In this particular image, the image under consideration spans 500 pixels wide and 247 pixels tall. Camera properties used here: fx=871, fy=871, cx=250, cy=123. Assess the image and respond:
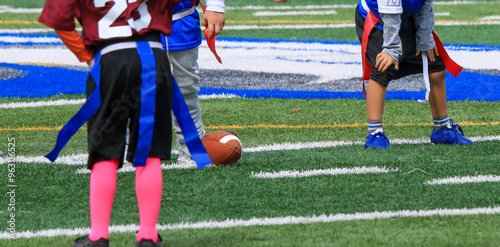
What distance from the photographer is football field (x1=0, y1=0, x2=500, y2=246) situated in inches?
148

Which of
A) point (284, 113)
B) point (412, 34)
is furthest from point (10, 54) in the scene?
point (412, 34)

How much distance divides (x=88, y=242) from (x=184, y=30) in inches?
81.0

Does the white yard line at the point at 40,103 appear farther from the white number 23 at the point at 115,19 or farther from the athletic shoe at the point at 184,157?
the white number 23 at the point at 115,19

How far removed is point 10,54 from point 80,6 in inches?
322

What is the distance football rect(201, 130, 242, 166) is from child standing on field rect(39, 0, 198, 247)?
1.63 meters

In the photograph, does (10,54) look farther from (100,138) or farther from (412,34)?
(100,138)

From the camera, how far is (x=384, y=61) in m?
5.56

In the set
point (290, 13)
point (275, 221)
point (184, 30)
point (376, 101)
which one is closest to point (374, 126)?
point (376, 101)

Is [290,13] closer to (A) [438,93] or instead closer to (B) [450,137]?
(A) [438,93]

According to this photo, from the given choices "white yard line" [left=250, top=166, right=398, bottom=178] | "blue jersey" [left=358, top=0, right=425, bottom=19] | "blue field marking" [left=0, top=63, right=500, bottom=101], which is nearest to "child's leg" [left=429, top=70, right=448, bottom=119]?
"blue jersey" [left=358, top=0, right=425, bottom=19]

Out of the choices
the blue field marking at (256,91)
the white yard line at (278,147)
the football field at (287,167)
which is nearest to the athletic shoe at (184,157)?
the football field at (287,167)

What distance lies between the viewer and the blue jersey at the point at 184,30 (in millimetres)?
5156

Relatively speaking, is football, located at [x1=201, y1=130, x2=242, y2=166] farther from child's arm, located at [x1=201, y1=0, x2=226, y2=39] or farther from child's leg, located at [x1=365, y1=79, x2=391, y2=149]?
child's arm, located at [x1=201, y1=0, x2=226, y2=39]

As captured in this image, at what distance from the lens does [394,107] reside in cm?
740
